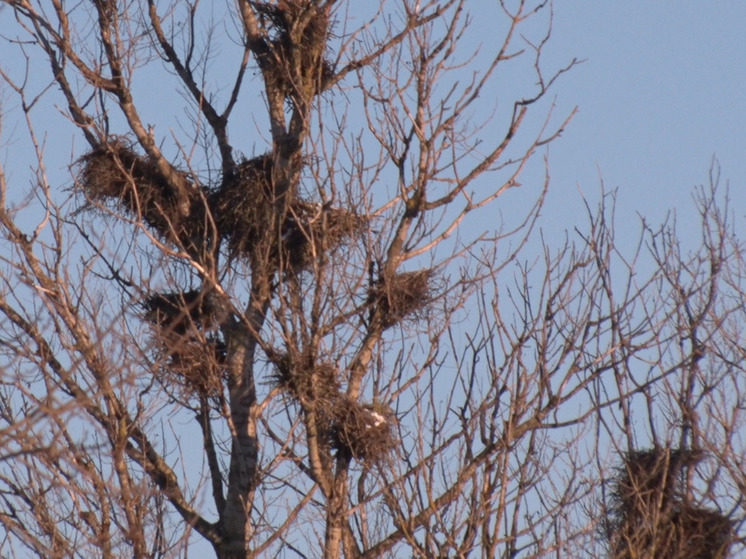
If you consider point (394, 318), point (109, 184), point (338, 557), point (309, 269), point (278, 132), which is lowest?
point (338, 557)

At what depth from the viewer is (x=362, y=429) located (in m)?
5.82

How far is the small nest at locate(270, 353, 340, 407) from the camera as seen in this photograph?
18.9ft

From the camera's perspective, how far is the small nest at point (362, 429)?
582 cm

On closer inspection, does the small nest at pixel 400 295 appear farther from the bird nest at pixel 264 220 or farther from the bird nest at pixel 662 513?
the bird nest at pixel 662 513

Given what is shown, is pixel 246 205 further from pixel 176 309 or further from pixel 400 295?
pixel 400 295

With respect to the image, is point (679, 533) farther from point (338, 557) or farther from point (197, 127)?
point (197, 127)

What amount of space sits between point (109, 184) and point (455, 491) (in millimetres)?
2609

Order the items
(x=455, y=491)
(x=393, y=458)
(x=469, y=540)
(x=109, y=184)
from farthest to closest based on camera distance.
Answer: (x=109, y=184)
(x=393, y=458)
(x=455, y=491)
(x=469, y=540)

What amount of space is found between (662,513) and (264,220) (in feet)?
8.20

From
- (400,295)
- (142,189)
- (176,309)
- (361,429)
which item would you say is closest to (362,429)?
(361,429)

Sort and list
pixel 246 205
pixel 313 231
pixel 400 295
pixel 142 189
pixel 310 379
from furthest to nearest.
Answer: pixel 142 189 → pixel 246 205 → pixel 313 231 → pixel 400 295 → pixel 310 379

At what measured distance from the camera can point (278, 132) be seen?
7020mm

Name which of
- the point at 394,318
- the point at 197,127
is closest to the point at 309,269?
the point at 394,318

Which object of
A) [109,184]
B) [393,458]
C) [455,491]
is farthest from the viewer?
[109,184]
